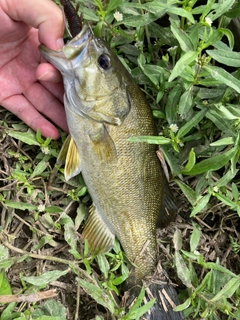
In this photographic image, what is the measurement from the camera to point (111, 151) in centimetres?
249

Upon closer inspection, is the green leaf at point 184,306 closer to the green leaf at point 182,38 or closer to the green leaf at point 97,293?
the green leaf at point 97,293

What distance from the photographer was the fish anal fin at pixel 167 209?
2689mm

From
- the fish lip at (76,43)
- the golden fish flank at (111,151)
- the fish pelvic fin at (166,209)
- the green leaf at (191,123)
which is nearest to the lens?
the fish lip at (76,43)

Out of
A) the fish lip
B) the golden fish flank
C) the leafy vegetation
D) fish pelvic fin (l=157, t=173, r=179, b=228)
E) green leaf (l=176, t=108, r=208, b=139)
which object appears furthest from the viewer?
fish pelvic fin (l=157, t=173, r=179, b=228)

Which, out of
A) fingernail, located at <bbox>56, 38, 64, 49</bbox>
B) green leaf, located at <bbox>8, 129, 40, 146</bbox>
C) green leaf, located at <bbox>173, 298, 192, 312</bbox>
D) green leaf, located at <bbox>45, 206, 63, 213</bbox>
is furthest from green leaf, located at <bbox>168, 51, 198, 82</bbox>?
green leaf, located at <bbox>173, 298, 192, 312</bbox>

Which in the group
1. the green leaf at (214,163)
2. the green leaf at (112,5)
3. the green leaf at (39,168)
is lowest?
the green leaf at (214,163)

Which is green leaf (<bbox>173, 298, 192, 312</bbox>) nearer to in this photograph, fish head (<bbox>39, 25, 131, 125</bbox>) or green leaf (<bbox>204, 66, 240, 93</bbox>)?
fish head (<bbox>39, 25, 131, 125</bbox>)

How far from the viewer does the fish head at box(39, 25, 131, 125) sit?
2.27m

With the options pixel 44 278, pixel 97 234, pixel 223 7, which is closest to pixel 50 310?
pixel 44 278

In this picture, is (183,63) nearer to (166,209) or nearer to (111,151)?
(111,151)

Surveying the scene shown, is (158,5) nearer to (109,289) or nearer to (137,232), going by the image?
(137,232)

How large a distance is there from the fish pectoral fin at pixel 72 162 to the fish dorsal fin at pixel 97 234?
0.94 feet

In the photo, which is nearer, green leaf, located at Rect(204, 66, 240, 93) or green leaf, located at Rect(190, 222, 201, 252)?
green leaf, located at Rect(204, 66, 240, 93)

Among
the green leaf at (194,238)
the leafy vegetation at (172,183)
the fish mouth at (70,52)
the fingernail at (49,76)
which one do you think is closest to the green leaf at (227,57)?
the leafy vegetation at (172,183)
